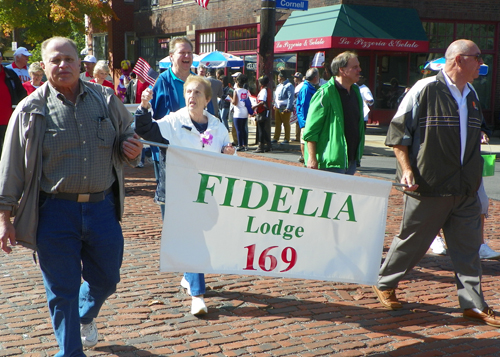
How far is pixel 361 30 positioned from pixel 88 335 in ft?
56.0

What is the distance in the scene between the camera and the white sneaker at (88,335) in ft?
12.8

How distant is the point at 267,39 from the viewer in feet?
51.8

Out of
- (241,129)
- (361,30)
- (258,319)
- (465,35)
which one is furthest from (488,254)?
(465,35)

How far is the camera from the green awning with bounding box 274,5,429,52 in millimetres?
19047

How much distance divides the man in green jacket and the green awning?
13542 mm

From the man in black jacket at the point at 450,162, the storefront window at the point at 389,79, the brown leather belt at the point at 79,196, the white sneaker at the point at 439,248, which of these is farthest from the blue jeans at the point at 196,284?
the storefront window at the point at 389,79

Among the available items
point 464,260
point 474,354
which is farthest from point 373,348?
point 464,260

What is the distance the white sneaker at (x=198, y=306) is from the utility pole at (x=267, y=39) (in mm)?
11400

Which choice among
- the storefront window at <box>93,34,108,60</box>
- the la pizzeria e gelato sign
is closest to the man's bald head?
the la pizzeria e gelato sign

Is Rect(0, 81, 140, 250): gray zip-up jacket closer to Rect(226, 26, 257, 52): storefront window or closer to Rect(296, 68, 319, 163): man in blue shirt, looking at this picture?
Rect(296, 68, 319, 163): man in blue shirt

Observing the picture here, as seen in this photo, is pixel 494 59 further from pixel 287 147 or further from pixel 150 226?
pixel 150 226

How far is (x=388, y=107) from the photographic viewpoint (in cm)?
2147

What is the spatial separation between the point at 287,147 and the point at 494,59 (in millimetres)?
9429

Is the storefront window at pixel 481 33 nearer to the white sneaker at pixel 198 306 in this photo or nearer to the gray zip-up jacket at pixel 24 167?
the white sneaker at pixel 198 306
